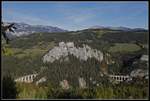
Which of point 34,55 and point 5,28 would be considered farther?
point 34,55

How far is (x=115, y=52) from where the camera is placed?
3609 centimetres

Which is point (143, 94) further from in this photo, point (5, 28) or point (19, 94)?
point (5, 28)

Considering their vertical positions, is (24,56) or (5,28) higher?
(5,28)

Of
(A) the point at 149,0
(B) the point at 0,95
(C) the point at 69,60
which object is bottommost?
(C) the point at 69,60

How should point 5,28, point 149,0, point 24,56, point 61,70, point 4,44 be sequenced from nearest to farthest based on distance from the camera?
point 149,0 → point 5,28 → point 4,44 → point 61,70 → point 24,56

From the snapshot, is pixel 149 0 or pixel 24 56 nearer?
pixel 149 0

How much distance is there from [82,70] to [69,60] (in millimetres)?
1488

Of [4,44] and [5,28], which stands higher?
[5,28]

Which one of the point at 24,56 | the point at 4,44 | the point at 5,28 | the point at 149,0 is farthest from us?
the point at 24,56

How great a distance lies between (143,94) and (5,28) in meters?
2.74

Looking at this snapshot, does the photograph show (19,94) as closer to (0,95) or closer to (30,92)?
(30,92)

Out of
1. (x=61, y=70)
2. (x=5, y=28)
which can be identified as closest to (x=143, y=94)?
(x=5, y=28)

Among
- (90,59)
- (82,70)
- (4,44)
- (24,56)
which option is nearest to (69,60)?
(82,70)

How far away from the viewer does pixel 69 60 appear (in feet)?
90.6
